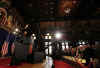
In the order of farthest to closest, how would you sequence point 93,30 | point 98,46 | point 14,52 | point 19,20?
point 93,30 → point 19,20 → point 14,52 → point 98,46

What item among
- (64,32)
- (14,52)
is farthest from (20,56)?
(64,32)

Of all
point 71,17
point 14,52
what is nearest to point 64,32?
point 14,52

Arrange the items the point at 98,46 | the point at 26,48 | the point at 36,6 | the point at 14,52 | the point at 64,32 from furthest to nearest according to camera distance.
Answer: the point at 64,32 < the point at 36,6 < the point at 26,48 < the point at 14,52 < the point at 98,46

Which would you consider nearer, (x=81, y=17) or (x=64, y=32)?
(x=81, y=17)

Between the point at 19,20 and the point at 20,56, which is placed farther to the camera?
the point at 19,20

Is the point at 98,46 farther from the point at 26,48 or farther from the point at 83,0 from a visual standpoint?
the point at 26,48

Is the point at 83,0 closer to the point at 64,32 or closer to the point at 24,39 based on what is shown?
the point at 24,39

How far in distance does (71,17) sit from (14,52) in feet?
8.64

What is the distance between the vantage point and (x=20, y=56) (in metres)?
2.89

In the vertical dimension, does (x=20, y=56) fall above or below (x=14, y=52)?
below

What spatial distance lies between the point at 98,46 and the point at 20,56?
2732mm

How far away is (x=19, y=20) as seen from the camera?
552 cm

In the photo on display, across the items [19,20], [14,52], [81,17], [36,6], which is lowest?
[14,52]

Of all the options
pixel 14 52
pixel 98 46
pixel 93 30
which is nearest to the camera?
pixel 98 46
